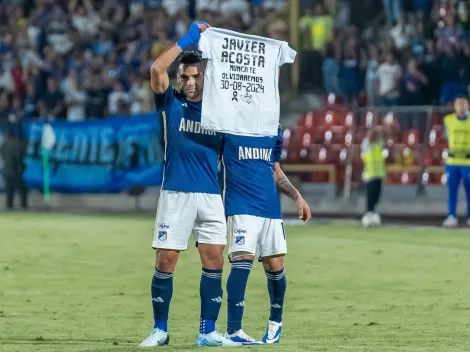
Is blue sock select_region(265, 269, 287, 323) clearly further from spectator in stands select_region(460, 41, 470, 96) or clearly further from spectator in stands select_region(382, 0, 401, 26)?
spectator in stands select_region(382, 0, 401, 26)

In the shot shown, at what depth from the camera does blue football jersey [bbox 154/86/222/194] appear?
1015 centimetres

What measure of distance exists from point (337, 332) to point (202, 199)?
1.94m

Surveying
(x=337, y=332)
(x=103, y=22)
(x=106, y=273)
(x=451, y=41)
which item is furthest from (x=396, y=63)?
(x=337, y=332)

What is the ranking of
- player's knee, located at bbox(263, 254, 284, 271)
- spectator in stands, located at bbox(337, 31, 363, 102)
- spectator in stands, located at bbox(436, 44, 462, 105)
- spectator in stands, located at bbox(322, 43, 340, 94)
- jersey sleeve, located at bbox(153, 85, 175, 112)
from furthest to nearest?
spectator in stands, located at bbox(322, 43, 340, 94) < spectator in stands, located at bbox(337, 31, 363, 102) < spectator in stands, located at bbox(436, 44, 462, 105) < player's knee, located at bbox(263, 254, 284, 271) < jersey sleeve, located at bbox(153, 85, 175, 112)

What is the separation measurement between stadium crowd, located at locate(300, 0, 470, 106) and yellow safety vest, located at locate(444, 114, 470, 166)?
419 centimetres

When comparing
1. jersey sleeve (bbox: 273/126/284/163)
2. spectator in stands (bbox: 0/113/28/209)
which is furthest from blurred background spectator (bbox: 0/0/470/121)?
jersey sleeve (bbox: 273/126/284/163)

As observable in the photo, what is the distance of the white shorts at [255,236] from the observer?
1026 cm

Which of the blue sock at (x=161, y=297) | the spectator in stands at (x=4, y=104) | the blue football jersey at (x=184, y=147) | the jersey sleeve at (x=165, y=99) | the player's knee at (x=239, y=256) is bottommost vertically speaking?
the blue sock at (x=161, y=297)

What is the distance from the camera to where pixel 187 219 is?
1014cm

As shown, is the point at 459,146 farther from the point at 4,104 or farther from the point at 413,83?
the point at 4,104

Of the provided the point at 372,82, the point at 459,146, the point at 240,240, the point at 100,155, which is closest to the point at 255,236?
the point at 240,240

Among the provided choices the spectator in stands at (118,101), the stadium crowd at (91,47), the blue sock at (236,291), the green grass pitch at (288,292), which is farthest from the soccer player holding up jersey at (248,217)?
the spectator in stands at (118,101)

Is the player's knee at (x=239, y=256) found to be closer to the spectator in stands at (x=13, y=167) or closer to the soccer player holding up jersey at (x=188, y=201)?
the soccer player holding up jersey at (x=188, y=201)

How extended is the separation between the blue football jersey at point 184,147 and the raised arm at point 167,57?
0.68 ft
